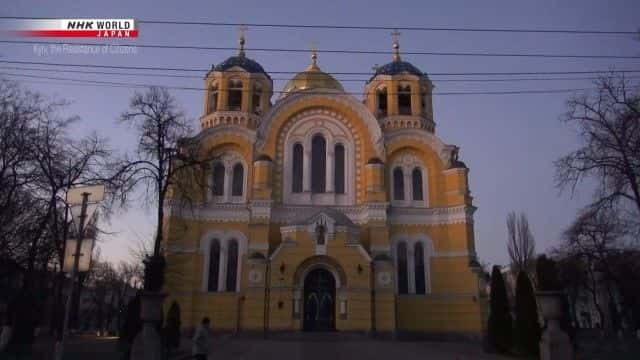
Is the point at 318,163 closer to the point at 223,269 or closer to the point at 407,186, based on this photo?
the point at 407,186

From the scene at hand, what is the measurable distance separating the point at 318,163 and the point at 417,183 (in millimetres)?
7002

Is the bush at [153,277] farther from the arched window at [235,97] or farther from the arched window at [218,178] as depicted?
the arched window at [235,97]

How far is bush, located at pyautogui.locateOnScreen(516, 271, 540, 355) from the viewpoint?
21.3 meters

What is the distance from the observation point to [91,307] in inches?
2879

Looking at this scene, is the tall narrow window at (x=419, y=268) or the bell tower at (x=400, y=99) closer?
the tall narrow window at (x=419, y=268)

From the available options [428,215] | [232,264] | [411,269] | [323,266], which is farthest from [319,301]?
[428,215]

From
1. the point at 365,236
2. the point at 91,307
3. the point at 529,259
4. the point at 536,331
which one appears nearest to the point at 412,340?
the point at 365,236

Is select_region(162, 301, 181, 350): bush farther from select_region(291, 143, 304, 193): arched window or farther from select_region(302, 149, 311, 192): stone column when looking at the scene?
select_region(291, 143, 304, 193): arched window

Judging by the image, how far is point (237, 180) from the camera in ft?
124

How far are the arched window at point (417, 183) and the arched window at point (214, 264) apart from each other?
13.7 meters

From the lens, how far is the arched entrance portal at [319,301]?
3331cm

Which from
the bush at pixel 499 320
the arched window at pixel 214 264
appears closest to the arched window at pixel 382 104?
the arched window at pixel 214 264

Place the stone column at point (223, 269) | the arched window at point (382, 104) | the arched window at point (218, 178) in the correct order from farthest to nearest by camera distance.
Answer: the arched window at point (382, 104) → the arched window at point (218, 178) → the stone column at point (223, 269)

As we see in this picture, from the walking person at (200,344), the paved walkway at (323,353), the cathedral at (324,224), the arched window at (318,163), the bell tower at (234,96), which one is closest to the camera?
the walking person at (200,344)
